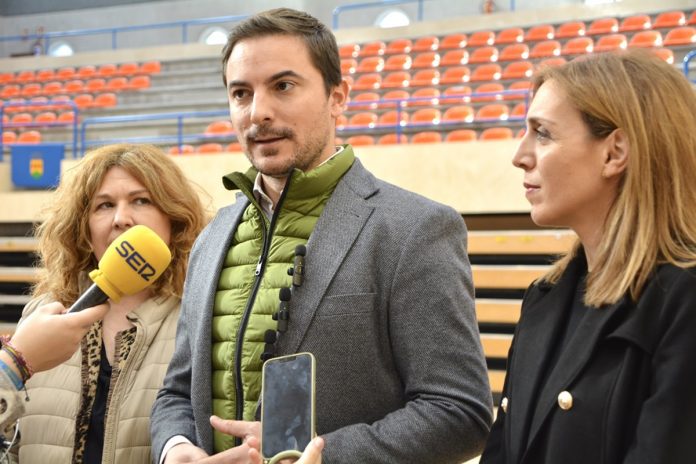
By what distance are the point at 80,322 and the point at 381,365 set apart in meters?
0.59

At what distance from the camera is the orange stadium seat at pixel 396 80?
955 centimetres

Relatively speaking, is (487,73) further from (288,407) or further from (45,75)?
(288,407)

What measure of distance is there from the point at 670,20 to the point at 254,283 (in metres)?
8.77

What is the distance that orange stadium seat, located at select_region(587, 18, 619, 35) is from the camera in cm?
923

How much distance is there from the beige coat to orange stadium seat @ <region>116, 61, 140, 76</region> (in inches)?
409

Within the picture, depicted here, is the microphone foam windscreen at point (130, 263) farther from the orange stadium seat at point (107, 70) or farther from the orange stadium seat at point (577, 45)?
the orange stadium seat at point (107, 70)

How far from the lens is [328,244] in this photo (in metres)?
1.55

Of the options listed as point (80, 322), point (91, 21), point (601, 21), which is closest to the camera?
point (80, 322)

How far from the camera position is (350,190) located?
1.63 meters

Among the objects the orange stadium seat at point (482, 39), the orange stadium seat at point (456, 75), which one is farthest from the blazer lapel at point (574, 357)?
the orange stadium seat at point (482, 39)

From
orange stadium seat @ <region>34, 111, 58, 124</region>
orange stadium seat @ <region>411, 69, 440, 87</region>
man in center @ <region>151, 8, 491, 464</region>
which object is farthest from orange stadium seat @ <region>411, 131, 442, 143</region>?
man in center @ <region>151, 8, 491, 464</region>

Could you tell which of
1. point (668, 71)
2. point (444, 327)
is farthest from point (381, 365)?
point (668, 71)

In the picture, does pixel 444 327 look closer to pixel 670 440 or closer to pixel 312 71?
pixel 670 440

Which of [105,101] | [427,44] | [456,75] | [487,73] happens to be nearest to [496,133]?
[487,73]
